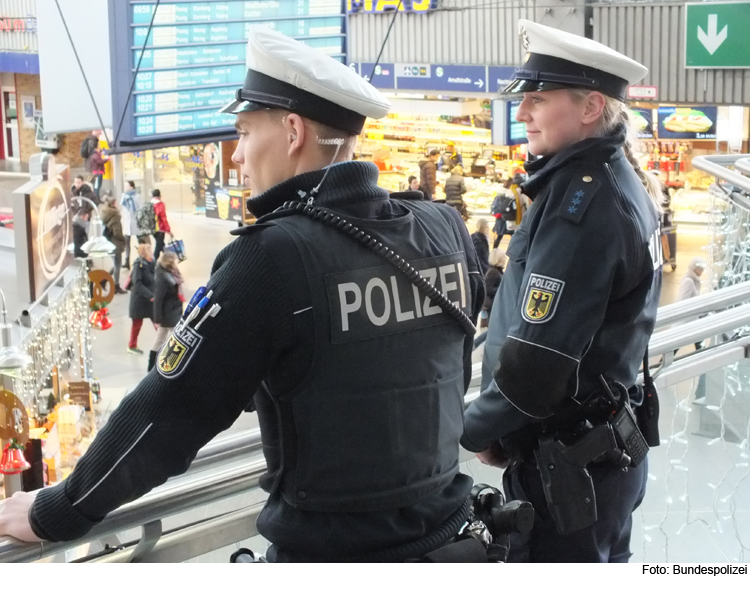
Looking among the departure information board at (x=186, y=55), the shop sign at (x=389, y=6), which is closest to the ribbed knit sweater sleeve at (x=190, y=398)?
the departure information board at (x=186, y=55)

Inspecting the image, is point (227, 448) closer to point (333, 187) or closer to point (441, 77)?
point (333, 187)

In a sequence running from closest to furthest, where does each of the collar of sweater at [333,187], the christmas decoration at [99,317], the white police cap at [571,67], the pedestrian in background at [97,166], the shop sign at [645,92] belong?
the collar of sweater at [333,187], the white police cap at [571,67], the christmas decoration at [99,317], the shop sign at [645,92], the pedestrian in background at [97,166]

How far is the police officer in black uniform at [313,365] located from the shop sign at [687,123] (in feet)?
46.0

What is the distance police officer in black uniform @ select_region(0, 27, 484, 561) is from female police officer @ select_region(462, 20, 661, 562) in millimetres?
305

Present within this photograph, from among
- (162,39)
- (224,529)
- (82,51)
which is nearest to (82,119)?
(82,51)

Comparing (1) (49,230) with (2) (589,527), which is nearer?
(2) (589,527)

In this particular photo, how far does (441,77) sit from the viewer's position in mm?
15477

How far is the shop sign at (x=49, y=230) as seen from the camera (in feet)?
27.3

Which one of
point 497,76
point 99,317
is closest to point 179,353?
point 99,317

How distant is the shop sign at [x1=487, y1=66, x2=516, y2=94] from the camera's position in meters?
14.6

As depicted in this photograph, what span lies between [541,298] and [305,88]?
2.02ft

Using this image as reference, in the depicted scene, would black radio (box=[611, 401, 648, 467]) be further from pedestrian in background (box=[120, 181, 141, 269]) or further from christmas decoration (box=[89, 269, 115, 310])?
pedestrian in background (box=[120, 181, 141, 269])

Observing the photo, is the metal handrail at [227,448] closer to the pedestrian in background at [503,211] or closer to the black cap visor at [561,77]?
the black cap visor at [561,77]

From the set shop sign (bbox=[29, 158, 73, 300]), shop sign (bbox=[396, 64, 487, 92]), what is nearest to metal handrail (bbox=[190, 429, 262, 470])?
shop sign (bbox=[29, 158, 73, 300])
